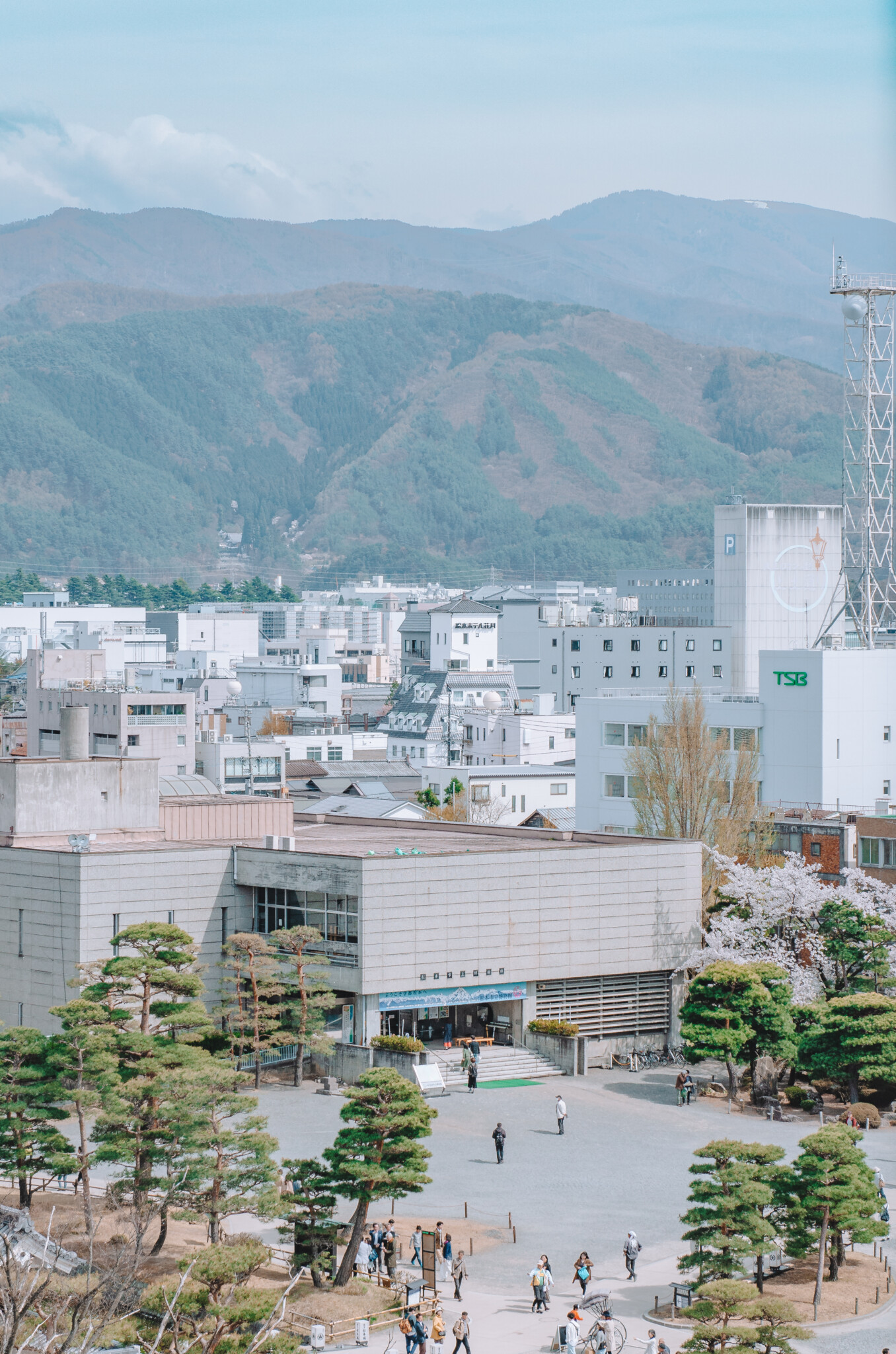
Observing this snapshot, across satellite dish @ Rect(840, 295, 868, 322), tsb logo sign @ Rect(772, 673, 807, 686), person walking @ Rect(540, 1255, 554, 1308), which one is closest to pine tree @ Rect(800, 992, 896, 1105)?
person walking @ Rect(540, 1255, 554, 1308)

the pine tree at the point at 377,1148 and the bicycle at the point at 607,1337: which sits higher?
the pine tree at the point at 377,1148

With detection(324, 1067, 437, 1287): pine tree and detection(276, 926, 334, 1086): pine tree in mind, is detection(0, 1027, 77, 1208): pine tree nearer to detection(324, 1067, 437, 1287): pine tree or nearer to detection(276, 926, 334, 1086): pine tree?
detection(324, 1067, 437, 1287): pine tree

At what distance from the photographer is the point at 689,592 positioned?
19712cm

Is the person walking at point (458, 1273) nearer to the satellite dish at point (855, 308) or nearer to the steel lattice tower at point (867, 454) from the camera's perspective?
the steel lattice tower at point (867, 454)

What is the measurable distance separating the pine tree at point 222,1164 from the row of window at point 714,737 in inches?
1486

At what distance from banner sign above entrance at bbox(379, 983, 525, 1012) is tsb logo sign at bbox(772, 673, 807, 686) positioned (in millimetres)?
24387

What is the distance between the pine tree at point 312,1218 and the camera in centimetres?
3375

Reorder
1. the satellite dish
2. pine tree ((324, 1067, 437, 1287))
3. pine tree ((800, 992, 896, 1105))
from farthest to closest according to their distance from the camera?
the satellite dish < pine tree ((800, 992, 896, 1105)) < pine tree ((324, 1067, 437, 1287))

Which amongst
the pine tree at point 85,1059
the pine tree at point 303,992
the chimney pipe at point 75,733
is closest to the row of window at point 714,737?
the chimney pipe at point 75,733

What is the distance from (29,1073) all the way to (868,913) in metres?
25.1

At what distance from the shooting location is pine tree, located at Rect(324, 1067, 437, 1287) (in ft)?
110

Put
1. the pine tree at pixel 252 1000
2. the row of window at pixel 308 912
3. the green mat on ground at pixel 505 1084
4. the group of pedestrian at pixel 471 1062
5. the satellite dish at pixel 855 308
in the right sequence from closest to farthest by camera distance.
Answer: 1. the pine tree at pixel 252 1000
2. the group of pedestrian at pixel 471 1062
3. the green mat on ground at pixel 505 1084
4. the row of window at pixel 308 912
5. the satellite dish at pixel 855 308

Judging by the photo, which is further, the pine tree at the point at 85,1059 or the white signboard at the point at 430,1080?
the white signboard at the point at 430,1080

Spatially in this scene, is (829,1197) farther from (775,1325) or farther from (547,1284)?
(547,1284)
